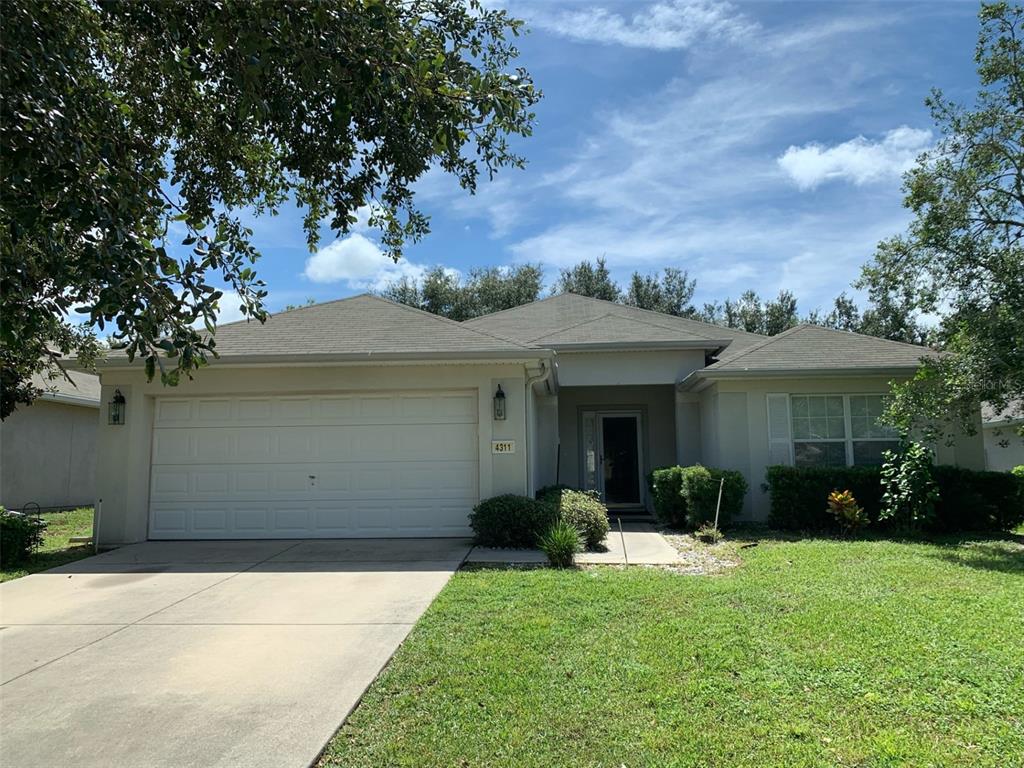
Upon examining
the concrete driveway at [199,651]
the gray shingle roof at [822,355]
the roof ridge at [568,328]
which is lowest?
the concrete driveway at [199,651]

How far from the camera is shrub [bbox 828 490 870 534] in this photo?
10828mm

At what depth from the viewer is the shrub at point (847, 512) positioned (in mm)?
10828

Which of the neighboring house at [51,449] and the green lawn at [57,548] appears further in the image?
the neighboring house at [51,449]

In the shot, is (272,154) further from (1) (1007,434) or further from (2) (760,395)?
(1) (1007,434)

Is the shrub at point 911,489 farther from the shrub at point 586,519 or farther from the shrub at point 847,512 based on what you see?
the shrub at point 586,519

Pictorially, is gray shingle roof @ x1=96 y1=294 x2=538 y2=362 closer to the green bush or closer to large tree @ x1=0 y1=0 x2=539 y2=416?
the green bush

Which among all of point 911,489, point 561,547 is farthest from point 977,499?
point 561,547

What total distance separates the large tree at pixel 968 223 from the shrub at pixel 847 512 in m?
1.47

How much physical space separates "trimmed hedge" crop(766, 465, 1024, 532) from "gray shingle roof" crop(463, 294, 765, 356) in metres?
Result: 4.43

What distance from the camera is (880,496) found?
11.4 m

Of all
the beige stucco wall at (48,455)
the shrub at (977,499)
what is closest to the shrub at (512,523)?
the shrub at (977,499)

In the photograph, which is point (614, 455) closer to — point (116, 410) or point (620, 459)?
point (620, 459)

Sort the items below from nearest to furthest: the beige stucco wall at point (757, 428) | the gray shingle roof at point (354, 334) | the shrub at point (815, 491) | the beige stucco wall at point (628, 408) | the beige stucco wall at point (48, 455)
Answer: the gray shingle roof at point (354, 334), the shrub at point (815, 491), the beige stucco wall at point (757, 428), the beige stucco wall at point (48, 455), the beige stucco wall at point (628, 408)

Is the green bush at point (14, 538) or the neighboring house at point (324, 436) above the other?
the neighboring house at point (324, 436)
